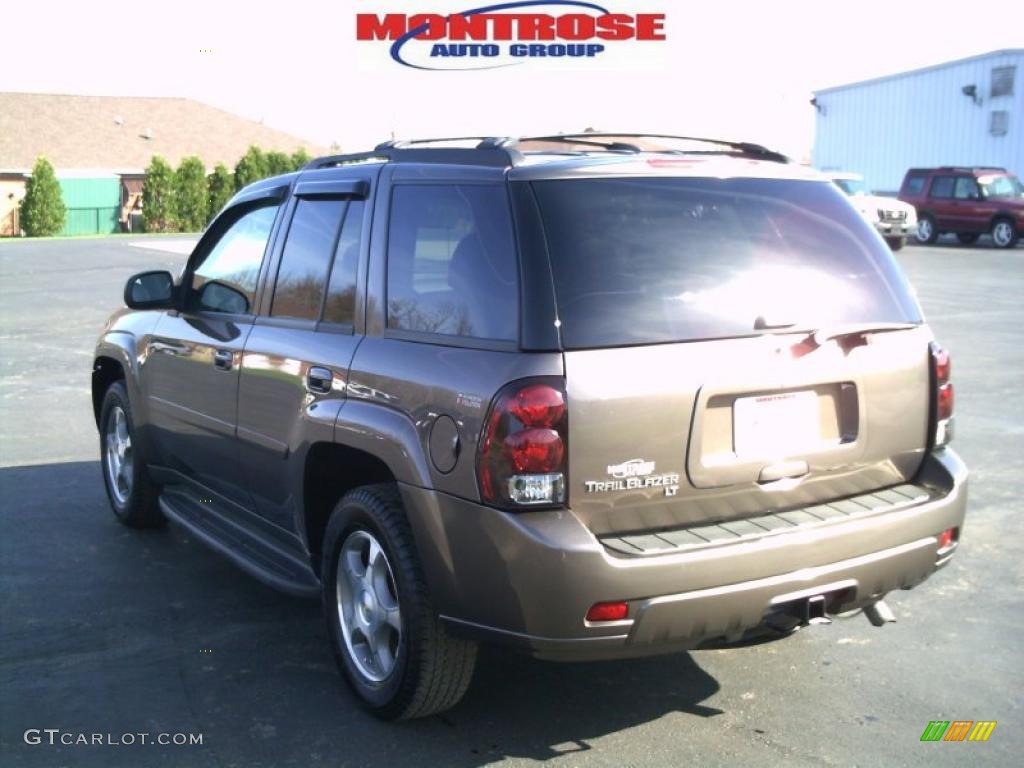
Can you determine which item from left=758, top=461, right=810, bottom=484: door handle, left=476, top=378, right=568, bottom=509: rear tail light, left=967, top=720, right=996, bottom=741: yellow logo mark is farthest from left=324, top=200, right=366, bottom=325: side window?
left=967, top=720, right=996, bottom=741: yellow logo mark

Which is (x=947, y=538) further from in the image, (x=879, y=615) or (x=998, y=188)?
(x=998, y=188)

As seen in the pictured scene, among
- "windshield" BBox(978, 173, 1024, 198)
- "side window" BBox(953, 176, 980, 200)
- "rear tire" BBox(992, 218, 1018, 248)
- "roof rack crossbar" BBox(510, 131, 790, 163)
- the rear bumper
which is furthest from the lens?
"side window" BBox(953, 176, 980, 200)

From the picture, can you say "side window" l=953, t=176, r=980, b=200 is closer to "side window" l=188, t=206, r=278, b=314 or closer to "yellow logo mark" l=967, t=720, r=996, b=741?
"side window" l=188, t=206, r=278, b=314

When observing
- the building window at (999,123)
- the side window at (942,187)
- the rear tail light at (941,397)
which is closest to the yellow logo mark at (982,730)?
the rear tail light at (941,397)

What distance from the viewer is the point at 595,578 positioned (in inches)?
137

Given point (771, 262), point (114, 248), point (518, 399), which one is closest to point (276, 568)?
point (518, 399)

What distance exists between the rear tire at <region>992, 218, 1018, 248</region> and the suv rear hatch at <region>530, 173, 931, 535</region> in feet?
94.0

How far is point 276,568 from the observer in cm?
486

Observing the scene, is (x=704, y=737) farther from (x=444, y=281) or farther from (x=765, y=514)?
(x=444, y=281)

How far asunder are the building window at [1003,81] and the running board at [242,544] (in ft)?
128

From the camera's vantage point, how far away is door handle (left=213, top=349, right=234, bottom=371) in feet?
17.0

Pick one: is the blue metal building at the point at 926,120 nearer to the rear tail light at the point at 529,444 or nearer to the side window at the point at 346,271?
the side window at the point at 346,271

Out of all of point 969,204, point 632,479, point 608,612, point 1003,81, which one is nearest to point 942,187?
point 969,204

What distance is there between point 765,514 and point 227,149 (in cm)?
6441
